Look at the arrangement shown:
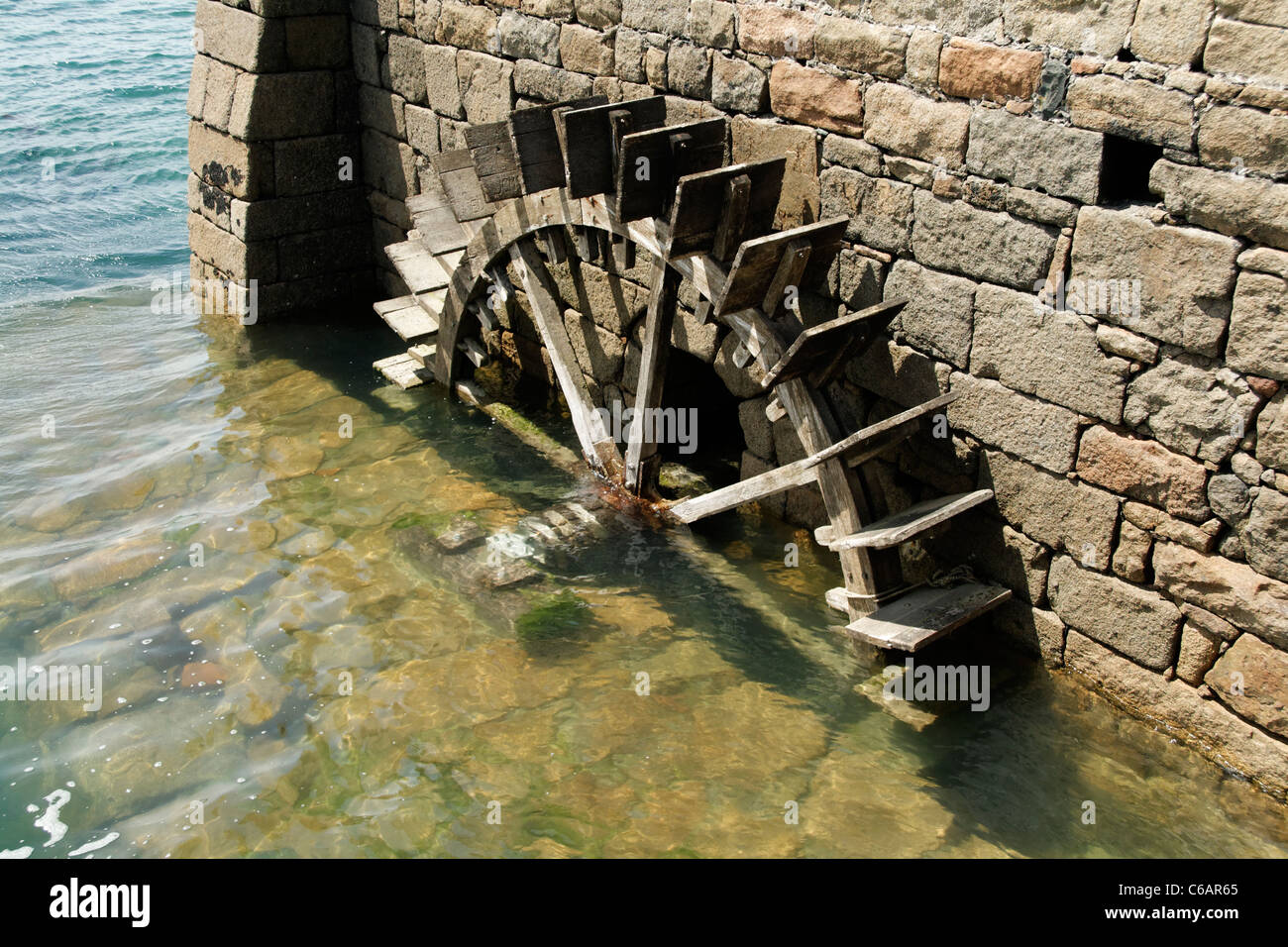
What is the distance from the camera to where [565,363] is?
6613 mm

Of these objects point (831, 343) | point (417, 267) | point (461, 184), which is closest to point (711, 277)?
point (831, 343)

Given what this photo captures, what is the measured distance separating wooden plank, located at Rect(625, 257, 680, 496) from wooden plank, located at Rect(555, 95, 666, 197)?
0.52 meters

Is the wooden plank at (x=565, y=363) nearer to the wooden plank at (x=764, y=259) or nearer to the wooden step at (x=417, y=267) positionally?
the wooden step at (x=417, y=267)

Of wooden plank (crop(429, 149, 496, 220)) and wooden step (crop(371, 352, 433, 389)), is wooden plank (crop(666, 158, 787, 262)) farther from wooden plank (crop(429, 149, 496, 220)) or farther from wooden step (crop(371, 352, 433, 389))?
wooden step (crop(371, 352, 433, 389))

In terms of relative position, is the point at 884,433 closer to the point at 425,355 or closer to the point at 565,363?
the point at 565,363

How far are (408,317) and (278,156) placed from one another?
2.12 m

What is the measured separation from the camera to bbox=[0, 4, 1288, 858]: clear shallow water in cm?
418

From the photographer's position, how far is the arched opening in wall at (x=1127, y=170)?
408cm

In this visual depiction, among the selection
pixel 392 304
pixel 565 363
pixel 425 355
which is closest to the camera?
pixel 565 363

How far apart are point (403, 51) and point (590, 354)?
9.41 ft

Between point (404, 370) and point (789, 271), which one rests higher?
point (789, 271)

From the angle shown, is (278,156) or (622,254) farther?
(278,156)

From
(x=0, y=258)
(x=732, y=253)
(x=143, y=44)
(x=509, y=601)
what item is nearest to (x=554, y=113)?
(x=732, y=253)

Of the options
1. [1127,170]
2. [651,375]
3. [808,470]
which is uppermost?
[1127,170]
